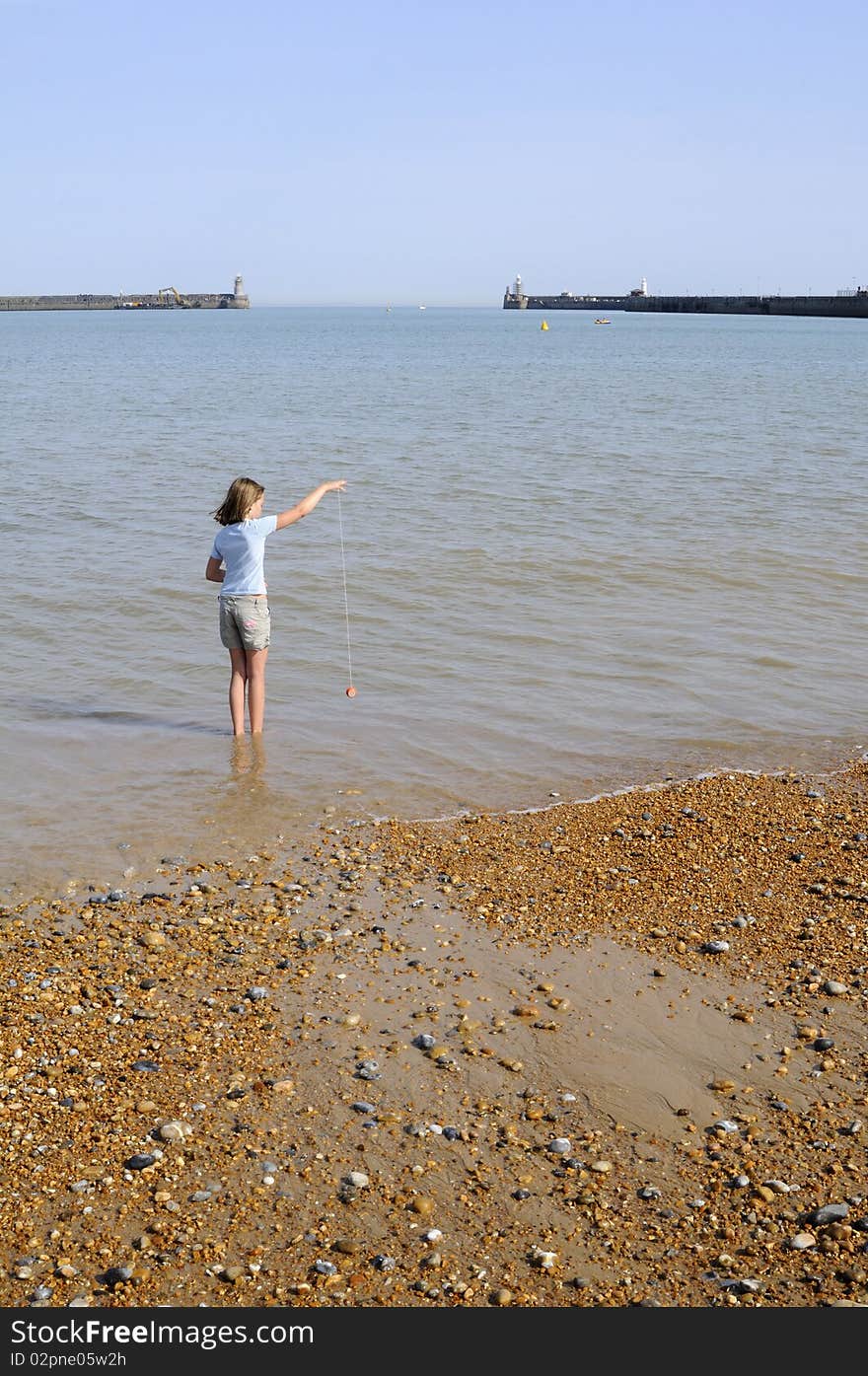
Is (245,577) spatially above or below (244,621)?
above

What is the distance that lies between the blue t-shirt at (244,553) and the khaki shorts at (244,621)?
0.06 metres

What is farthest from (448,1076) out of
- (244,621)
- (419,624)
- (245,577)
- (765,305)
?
(765,305)

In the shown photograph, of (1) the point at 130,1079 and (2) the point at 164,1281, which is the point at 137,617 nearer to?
(1) the point at 130,1079

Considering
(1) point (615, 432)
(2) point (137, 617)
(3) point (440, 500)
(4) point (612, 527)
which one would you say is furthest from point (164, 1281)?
(1) point (615, 432)

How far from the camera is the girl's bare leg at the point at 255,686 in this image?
930 centimetres

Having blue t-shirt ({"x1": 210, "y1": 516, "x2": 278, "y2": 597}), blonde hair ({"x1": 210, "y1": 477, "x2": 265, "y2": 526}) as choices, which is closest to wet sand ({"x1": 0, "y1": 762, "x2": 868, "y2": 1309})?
blue t-shirt ({"x1": 210, "y1": 516, "x2": 278, "y2": 597})

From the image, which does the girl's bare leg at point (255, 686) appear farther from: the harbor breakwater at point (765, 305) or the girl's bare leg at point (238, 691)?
the harbor breakwater at point (765, 305)

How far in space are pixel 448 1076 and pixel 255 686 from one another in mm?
4797

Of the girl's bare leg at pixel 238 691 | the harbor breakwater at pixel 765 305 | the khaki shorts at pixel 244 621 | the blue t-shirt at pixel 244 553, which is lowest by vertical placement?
the girl's bare leg at pixel 238 691

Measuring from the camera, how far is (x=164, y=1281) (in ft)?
12.9

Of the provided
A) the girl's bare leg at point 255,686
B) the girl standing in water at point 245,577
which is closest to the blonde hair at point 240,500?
the girl standing in water at point 245,577

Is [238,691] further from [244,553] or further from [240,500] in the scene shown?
[240,500]

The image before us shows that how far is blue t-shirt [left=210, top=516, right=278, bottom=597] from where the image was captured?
884cm

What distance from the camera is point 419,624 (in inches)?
509
